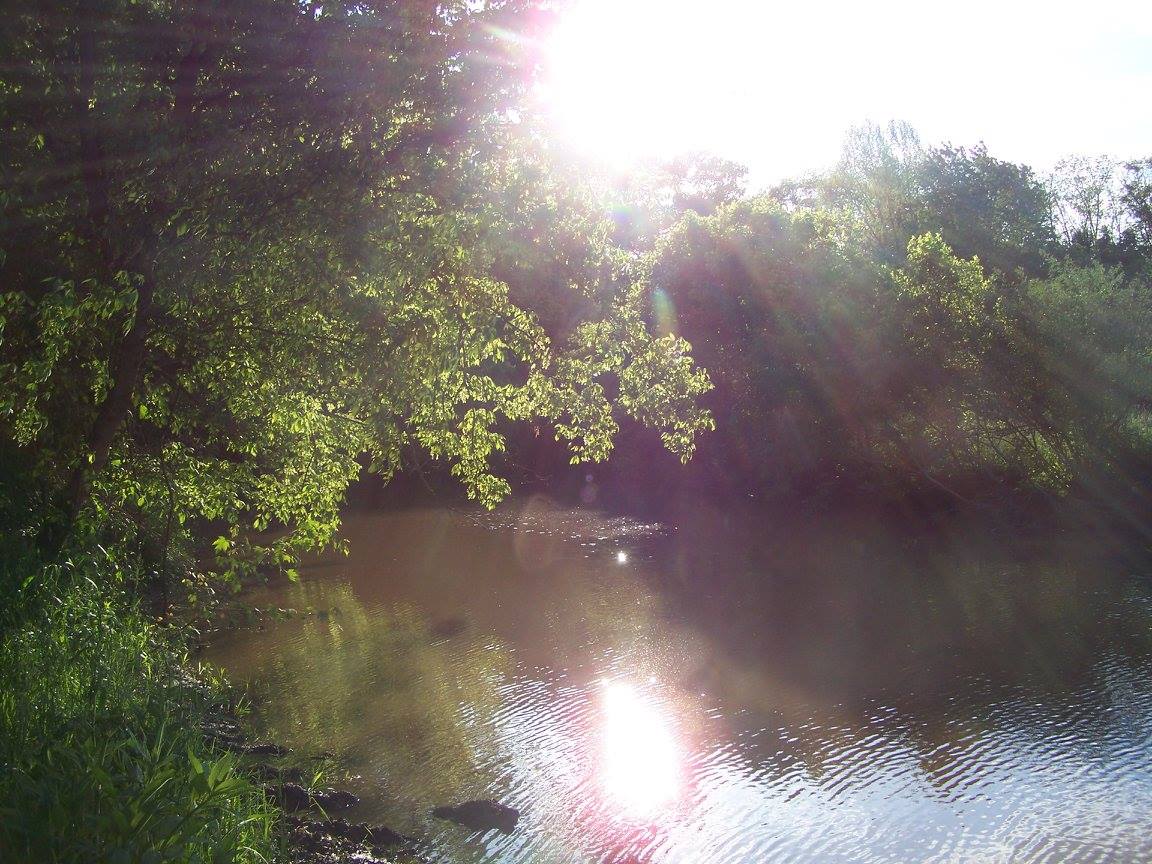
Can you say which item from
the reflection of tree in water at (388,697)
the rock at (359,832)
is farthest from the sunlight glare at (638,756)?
the rock at (359,832)

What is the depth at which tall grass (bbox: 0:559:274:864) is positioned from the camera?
468cm

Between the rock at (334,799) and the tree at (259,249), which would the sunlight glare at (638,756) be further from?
the tree at (259,249)

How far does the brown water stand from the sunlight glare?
39mm

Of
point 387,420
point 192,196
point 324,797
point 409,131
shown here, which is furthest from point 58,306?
point 324,797

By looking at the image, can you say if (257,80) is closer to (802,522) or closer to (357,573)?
(357,573)

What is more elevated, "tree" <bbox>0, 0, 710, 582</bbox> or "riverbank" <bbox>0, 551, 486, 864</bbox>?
"tree" <bbox>0, 0, 710, 582</bbox>

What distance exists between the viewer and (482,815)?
31.3ft

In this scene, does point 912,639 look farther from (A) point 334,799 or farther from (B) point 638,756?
(A) point 334,799

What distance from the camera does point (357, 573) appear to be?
22.8 meters

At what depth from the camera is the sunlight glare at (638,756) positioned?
33.5 ft

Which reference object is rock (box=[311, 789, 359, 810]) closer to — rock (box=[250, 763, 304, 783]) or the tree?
rock (box=[250, 763, 304, 783])

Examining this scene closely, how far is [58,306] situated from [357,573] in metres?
17.1

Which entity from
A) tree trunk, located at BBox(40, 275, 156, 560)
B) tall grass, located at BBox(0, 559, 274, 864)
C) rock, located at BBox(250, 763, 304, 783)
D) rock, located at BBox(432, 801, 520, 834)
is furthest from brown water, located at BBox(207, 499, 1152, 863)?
tree trunk, located at BBox(40, 275, 156, 560)

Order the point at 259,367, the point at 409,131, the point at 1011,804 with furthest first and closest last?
the point at 1011,804 → the point at 259,367 → the point at 409,131
